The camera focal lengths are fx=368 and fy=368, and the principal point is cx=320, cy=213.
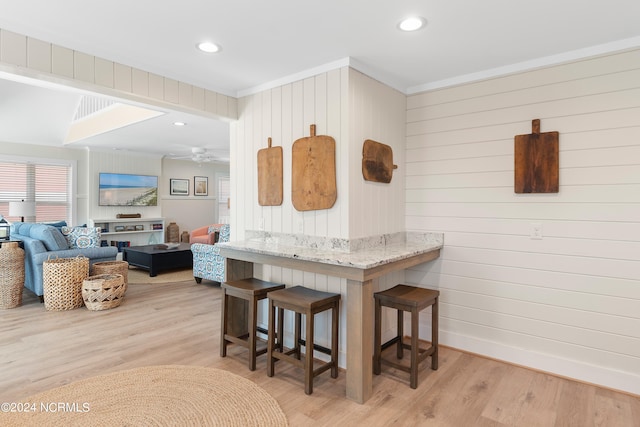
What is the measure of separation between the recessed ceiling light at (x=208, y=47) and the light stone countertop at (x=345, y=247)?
146 centimetres

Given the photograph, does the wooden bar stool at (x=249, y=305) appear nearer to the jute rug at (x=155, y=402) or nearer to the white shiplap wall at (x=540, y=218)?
the jute rug at (x=155, y=402)

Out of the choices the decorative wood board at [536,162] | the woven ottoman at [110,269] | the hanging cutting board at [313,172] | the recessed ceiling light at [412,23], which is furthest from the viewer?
the woven ottoman at [110,269]

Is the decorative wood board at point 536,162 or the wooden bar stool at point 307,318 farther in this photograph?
the decorative wood board at point 536,162

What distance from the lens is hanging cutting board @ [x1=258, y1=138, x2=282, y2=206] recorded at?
3.15m

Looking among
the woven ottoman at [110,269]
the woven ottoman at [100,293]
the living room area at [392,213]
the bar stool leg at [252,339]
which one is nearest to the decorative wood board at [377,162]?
the living room area at [392,213]

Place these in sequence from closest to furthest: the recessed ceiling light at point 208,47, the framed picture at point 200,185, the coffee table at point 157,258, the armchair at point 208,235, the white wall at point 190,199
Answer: the recessed ceiling light at point 208,47, the coffee table at point 157,258, the armchair at point 208,235, the white wall at point 190,199, the framed picture at point 200,185

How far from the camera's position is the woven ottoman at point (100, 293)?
13.6 feet

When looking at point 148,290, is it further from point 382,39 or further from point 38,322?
point 382,39

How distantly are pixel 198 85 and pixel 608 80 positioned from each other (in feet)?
10.3

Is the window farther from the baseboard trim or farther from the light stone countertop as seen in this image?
the baseboard trim

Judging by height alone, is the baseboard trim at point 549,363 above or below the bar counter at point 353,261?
below

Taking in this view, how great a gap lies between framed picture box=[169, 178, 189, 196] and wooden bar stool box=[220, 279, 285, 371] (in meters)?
6.53

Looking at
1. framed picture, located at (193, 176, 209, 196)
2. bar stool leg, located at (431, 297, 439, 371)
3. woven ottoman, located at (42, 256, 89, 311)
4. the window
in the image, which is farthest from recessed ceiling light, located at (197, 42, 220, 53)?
framed picture, located at (193, 176, 209, 196)

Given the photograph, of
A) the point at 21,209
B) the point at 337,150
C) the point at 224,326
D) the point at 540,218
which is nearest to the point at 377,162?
the point at 337,150
